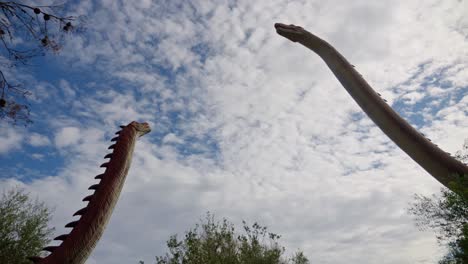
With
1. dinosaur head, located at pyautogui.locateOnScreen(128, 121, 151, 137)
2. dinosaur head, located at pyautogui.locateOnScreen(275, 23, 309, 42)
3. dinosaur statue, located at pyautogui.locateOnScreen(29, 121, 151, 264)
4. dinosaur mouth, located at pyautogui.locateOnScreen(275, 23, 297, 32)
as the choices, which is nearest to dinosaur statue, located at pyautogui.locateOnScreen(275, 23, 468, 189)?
dinosaur head, located at pyautogui.locateOnScreen(275, 23, 309, 42)

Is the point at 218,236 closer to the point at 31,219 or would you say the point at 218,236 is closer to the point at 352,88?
the point at 31,219

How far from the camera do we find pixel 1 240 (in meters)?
18.9

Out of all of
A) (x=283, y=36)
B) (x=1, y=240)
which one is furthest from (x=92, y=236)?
(x=1, y=240)

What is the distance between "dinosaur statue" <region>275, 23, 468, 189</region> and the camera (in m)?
7.08

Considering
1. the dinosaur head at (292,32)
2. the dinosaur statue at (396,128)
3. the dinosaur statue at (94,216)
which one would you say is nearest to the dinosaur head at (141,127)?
the dinosaur statue at (94,216)

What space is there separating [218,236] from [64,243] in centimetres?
2220

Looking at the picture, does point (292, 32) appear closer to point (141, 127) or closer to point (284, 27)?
point (284, 27)

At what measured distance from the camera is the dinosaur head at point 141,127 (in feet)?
16.1

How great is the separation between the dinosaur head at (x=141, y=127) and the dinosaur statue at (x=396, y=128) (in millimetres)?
5172

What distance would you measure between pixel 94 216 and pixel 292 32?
7601mm

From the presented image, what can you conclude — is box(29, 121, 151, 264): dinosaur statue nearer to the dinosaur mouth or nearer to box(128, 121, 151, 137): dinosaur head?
box(128, 121, 151, 137): dinosaur head

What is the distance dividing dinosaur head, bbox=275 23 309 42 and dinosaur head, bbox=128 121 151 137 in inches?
223

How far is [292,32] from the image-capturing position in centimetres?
→ 924

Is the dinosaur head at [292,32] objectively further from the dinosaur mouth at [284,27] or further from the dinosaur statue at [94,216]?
the dinosaur statue at [94,216]
